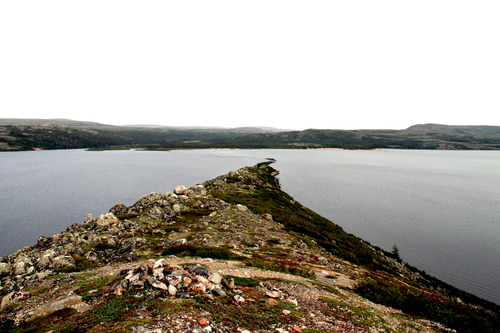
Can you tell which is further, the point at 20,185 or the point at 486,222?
the point at 20,185

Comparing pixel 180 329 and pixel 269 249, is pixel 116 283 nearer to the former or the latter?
pixel 180 329

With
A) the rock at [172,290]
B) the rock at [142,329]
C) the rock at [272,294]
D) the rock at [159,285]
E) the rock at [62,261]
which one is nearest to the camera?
the rock at [142,329]

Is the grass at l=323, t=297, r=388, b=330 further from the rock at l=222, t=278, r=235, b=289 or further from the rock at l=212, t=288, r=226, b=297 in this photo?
the rock at l=212, t=288, r=226, b=297

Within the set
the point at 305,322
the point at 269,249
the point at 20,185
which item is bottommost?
the point at 20,185

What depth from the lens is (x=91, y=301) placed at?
44.1 feet

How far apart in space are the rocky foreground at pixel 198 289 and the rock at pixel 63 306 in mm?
56

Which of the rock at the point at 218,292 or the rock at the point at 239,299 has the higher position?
the rock at the point at 218,292

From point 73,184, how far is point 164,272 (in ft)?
389

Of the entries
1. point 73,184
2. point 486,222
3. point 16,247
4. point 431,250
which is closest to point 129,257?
point 16,247

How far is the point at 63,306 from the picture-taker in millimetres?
13109

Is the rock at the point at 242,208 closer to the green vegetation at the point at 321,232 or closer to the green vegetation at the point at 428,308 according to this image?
the green vegetation at the point at 321,232

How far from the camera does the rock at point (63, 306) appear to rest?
41.7 ft

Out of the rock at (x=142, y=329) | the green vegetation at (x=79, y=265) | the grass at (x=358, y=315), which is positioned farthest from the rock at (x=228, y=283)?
the green vegetation at (x=79, y=265)

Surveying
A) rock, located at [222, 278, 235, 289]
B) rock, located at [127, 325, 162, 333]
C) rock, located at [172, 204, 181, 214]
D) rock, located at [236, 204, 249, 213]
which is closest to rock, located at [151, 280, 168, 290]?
rock, located at [127, 325, 162, 333]
